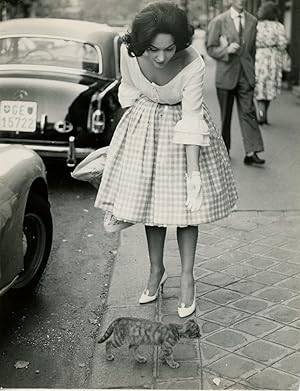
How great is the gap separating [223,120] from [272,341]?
14.8ft

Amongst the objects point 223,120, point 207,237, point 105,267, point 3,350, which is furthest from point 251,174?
point 3,350

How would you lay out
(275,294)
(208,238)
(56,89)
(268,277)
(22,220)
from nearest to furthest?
(22,220) → (275,294) → (268,277) → (208,238) → (56,89)

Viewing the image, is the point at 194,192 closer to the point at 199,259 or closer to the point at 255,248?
the point at 199,259

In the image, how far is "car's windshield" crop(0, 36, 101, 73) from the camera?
668cm

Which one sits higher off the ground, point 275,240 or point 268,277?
point 268,277

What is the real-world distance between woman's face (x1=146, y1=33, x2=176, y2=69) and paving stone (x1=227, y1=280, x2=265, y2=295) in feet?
4.68

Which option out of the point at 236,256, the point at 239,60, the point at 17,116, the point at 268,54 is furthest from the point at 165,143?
the point at 268,54

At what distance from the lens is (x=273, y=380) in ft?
9.68

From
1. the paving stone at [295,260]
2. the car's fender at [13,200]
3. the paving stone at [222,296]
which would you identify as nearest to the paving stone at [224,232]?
the paving stone at [295,260]

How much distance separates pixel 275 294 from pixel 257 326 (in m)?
0.47

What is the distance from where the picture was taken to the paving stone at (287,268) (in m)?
4.28

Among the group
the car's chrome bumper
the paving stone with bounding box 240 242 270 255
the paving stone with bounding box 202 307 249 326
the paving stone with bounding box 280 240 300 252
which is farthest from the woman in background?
the paving stone with bounding box 202 307 249 326

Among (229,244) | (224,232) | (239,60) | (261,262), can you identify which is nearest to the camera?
(261,262)

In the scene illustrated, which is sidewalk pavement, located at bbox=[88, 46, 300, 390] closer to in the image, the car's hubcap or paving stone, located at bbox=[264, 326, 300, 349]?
paving stone, located at bbox=[264, 326, 300, 349]
